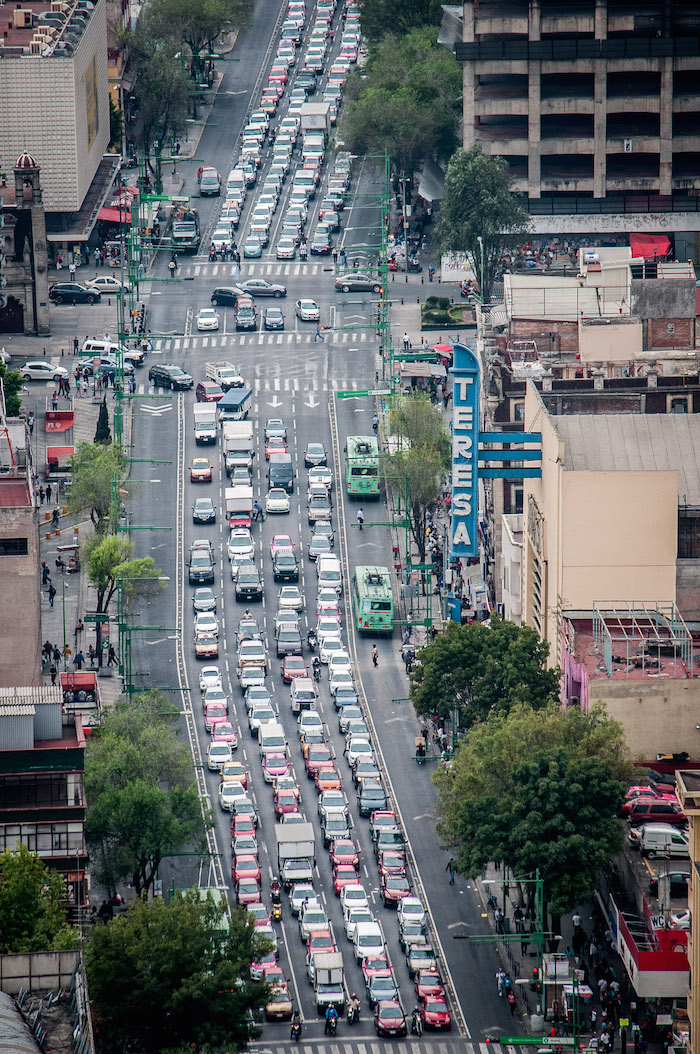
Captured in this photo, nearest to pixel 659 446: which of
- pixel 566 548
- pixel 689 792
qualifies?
pixel 566 548

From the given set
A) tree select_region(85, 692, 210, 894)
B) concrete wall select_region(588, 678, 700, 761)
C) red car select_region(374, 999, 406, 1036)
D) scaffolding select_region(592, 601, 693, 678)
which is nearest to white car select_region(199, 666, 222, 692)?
tree select_region(85, 692, 210, 894)

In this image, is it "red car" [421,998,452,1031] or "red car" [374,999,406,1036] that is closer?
"red car" [374,999,406,1036]

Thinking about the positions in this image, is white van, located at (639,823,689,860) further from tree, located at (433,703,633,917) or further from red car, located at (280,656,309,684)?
red car, located at (280,656,309,684)

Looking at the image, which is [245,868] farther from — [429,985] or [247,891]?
[429,985]

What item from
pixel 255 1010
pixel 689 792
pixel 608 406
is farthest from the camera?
pixel 608 406

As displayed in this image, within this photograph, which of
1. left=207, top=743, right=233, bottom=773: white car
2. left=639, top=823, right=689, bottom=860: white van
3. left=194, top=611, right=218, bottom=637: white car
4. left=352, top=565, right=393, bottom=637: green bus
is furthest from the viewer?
left=352, top=565, right=393, bottom=637: green bus

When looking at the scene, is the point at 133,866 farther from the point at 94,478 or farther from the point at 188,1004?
the point at 94,478

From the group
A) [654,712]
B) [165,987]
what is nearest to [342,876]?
[654,712]
